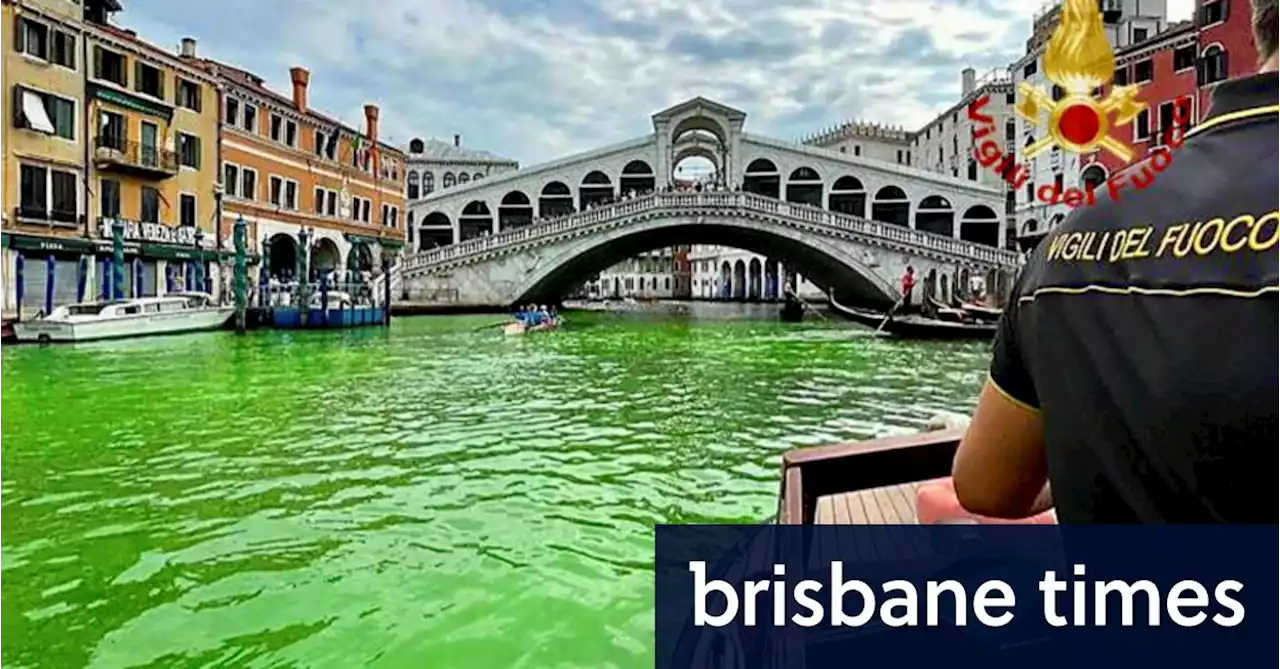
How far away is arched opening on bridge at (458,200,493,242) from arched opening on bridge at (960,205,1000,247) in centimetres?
2078

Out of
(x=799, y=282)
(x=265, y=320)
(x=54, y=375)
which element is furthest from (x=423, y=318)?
(x=799, y=282)

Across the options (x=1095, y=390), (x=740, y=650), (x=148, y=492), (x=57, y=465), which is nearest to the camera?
(x=1095, y=390)

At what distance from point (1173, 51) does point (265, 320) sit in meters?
25.4

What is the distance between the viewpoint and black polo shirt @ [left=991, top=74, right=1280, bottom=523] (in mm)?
794

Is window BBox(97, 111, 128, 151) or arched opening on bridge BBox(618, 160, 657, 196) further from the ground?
arched opening on bridge BBox(618, 160, 657, 196)

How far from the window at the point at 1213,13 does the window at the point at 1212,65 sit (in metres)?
Answer: 0.74

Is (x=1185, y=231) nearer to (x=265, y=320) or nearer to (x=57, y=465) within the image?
(x=57, y=465)

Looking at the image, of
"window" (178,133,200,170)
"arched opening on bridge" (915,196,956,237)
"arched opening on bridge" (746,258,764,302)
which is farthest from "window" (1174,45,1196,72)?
"arched opening on bridge" (746,258,764,302)

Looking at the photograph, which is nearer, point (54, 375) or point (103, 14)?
point (54, 375)

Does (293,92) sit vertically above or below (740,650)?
above

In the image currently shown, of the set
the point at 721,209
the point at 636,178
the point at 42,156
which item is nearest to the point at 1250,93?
the point at 42,156

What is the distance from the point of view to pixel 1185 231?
856 millimetres

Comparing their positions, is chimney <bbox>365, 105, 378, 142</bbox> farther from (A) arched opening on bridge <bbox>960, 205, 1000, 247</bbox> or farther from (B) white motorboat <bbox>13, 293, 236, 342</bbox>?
(A) arched opening on bridge <bbox>960, 205, 1000, 247</bbox>

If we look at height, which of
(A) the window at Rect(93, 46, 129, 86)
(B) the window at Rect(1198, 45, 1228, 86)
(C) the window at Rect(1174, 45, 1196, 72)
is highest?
(C) the window at Rect(1174, 45, 1196, 72)
